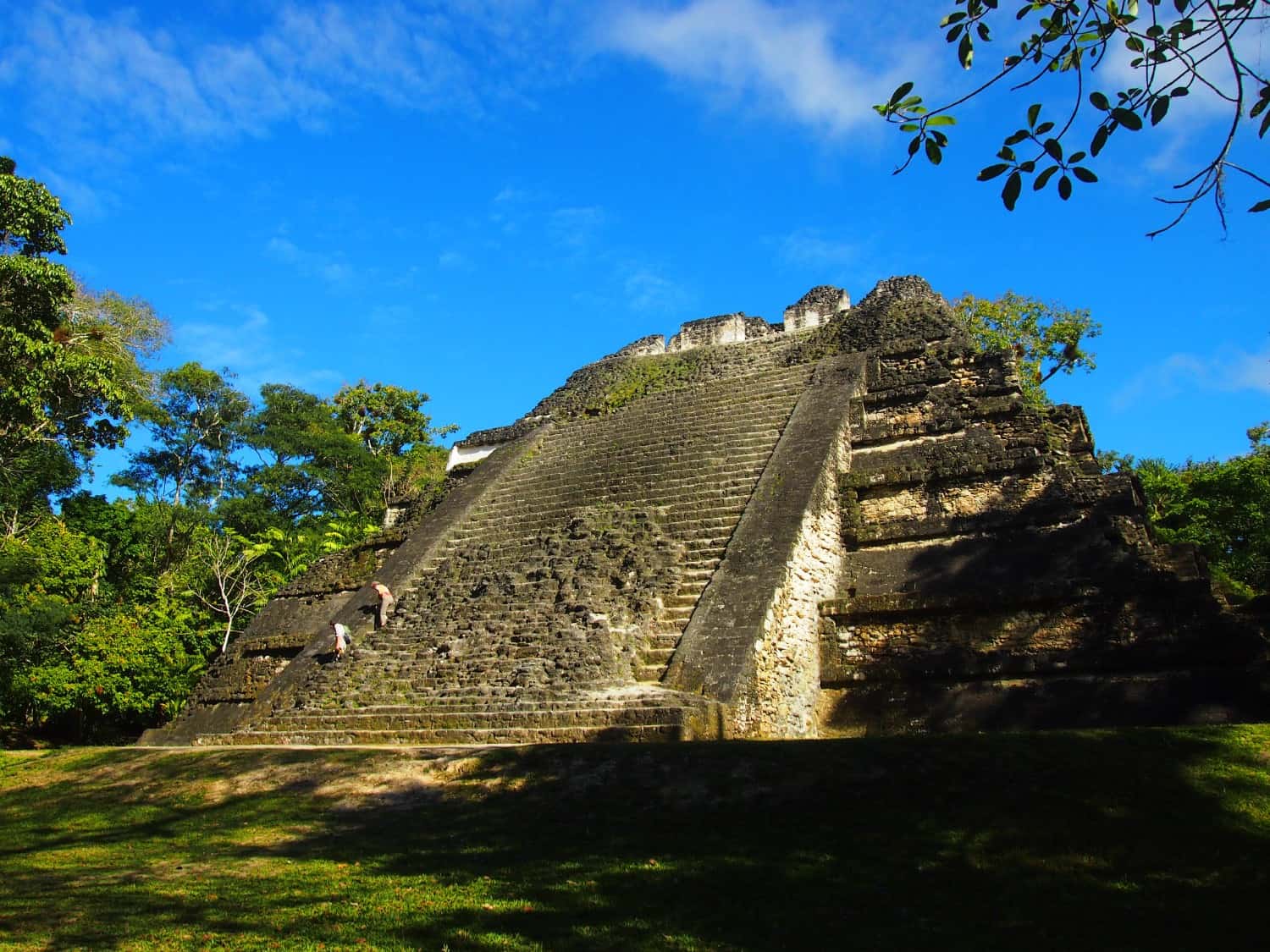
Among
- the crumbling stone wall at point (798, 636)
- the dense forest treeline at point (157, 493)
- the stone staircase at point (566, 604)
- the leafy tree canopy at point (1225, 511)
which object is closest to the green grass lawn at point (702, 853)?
the stone staircase at point (566, 604)

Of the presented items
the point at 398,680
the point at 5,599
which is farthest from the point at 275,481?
the point at 398,680

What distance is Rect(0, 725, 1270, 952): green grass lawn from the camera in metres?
3.58

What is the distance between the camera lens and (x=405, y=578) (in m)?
12.0

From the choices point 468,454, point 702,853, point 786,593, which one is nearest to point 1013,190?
point 702,853

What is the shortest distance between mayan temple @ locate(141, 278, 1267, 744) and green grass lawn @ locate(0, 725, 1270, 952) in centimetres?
177

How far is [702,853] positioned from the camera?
454cm

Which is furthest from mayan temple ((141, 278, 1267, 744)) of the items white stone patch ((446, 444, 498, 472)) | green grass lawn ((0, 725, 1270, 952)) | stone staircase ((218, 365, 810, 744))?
white stone patch ((446, 444, 498, 472))

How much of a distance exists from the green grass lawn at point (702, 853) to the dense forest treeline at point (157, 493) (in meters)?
8.21

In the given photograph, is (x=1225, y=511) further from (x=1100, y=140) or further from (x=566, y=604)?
(x=1100, y=140)

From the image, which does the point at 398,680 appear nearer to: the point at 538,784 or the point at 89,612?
the point at 538,784

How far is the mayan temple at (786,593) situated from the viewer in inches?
311

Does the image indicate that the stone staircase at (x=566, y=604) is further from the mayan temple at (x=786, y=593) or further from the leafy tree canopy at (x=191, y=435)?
the leafy tree canopy at (x=191, y=435)

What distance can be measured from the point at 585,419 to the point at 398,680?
7.35 metres

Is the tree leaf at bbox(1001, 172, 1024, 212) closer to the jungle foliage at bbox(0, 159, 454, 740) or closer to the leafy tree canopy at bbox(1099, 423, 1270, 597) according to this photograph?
the jungle foliage at bbox(0, 159, 454, 740)
